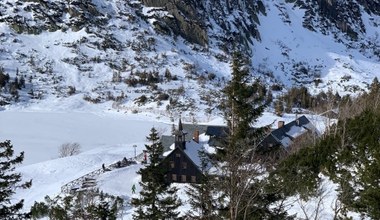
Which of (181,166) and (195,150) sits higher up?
(195,150)

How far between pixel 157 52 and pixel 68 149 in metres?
85.9

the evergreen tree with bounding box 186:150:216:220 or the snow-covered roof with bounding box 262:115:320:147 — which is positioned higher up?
the evergreen tree with bounding box 186:150:216:220

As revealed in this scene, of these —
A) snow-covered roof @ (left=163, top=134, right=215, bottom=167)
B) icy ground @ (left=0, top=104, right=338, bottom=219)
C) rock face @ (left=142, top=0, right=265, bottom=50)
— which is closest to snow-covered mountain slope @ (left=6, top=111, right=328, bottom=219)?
icy ground @ (left=0, top=104, right=338, bottom=219)

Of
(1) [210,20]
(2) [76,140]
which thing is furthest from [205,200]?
(1) [210,20]

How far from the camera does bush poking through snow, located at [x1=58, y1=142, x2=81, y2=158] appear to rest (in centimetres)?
5891

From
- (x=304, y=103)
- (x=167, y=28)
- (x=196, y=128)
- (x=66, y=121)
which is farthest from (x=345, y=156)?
(x=167, y=28)

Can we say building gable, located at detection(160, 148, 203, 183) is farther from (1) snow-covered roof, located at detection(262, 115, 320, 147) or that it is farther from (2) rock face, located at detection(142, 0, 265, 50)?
(2) rock face, located at detection(142, 0, 265, 50)

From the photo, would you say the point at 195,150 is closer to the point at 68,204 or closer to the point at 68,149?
the point at 68,149

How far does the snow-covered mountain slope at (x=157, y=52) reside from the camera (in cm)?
11738

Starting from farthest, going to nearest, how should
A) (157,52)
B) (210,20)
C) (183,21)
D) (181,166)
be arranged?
Result: (210,20), (183,21), (157,52), (181,166)

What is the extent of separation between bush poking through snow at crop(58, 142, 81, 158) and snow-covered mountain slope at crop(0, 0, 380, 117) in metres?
42.2

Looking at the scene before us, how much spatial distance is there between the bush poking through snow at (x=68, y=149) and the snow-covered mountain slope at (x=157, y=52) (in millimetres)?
42216

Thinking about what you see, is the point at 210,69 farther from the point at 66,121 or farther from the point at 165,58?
the point at 66,121

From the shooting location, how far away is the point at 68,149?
59.8m
